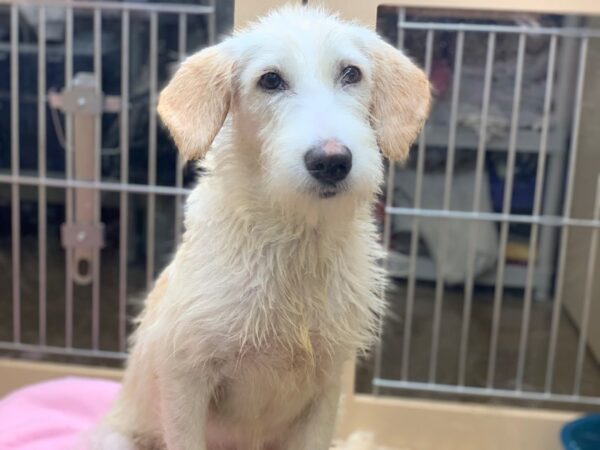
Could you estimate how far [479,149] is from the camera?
1573 mm

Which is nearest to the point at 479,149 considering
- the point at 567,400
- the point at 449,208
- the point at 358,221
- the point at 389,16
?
the point at 449,208

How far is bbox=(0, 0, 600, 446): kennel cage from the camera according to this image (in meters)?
1.52

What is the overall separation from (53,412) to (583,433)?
91 centimetres

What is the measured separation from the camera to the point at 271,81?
3.05 feet

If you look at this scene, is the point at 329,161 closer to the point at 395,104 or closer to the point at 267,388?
the point at 395,104

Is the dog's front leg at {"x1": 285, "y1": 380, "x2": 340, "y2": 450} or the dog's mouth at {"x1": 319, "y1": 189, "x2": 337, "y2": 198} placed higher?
the dog's mouth at {"x1": 319, "y1": 189, "x2": 337, "y2": 198}

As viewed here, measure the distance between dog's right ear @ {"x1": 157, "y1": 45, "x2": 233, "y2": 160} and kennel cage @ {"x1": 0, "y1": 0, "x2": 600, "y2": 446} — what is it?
0.50 m

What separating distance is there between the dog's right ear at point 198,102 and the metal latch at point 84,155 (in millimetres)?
639

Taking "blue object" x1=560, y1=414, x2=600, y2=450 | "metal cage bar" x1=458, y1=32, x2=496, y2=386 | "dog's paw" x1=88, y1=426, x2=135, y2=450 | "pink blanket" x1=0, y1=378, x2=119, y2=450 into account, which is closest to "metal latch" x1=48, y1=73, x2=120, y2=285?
"pink blanket" x1=0, y1=378, x2=119, y2=450

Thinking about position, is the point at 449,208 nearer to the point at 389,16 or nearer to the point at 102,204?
the point at 389,16

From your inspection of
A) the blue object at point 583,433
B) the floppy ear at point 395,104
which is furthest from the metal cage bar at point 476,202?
the floppy ear at point 395,104

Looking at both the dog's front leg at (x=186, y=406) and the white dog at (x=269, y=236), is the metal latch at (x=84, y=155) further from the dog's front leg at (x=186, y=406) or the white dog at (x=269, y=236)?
the dog's front leg at (x=186, y=406)

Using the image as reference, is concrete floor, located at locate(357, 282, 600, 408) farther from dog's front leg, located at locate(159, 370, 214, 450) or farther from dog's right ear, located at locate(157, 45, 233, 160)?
dog's right ear, located at locate(157, 45, 233, 160)

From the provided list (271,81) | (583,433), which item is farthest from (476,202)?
(271,81)
